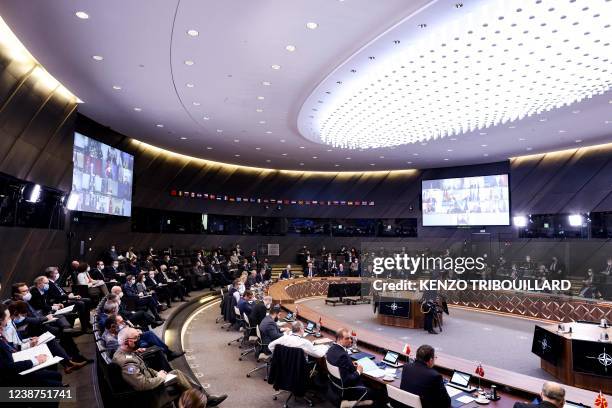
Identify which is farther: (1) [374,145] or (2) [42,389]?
(1) [374,145]

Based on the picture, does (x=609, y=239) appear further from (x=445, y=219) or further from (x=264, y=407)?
(x=264, y=407)

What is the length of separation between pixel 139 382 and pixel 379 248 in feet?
60.4

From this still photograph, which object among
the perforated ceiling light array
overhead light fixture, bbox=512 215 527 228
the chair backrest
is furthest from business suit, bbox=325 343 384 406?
overhead light fixture, bbox=512 215 527 228

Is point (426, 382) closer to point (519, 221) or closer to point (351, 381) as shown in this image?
point (351, 381)

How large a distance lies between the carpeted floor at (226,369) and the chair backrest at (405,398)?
1.86 metres

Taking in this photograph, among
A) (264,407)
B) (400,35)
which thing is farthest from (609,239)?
(264,407)

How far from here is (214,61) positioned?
7574 mm

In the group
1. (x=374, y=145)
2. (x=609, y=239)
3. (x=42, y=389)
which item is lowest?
(x=42, y=389)

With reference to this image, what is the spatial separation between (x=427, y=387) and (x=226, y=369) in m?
3.87

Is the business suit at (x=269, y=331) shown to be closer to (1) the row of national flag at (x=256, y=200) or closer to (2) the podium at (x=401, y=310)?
(2) the podium at (x=401, y=310)

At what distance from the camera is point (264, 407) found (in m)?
4.93

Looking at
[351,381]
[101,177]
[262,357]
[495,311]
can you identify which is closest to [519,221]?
[495,311]

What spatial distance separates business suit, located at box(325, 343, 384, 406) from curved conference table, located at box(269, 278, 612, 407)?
19 cm

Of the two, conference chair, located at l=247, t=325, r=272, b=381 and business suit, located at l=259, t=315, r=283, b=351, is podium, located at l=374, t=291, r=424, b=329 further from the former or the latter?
business suit, located at l=259, t=315, r=283, b=351
